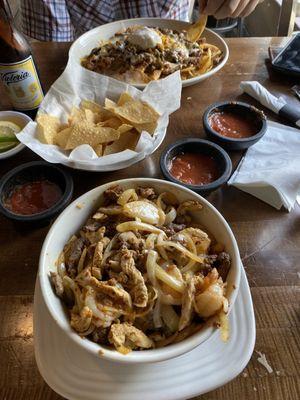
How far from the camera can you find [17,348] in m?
0.83

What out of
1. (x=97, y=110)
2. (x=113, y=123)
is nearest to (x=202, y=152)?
(x=113, y=123)

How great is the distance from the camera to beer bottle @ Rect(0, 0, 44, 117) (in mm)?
1232

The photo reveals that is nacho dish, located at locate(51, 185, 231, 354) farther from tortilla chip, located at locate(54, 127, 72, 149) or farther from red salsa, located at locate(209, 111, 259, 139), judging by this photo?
red salsa, located at locate(209, 111, 259, 139)

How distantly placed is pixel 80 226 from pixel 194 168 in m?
0.43

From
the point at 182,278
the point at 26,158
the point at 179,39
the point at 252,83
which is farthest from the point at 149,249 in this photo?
the point at 179,39

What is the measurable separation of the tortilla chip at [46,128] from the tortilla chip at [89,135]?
0.25 ft

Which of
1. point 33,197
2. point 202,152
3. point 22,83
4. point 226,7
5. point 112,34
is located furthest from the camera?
point 112,34

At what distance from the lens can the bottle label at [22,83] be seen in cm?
124

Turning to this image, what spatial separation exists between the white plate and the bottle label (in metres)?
0.88

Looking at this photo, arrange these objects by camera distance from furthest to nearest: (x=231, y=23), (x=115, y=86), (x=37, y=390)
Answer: (x=231, y=23)
(x=115, y=86)
(x=37, y=390)

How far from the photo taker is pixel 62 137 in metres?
1.22

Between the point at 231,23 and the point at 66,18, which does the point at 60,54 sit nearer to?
the point at 66,18

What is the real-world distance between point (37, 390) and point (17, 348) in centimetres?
11

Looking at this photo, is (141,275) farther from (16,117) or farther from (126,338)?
(16,117)
